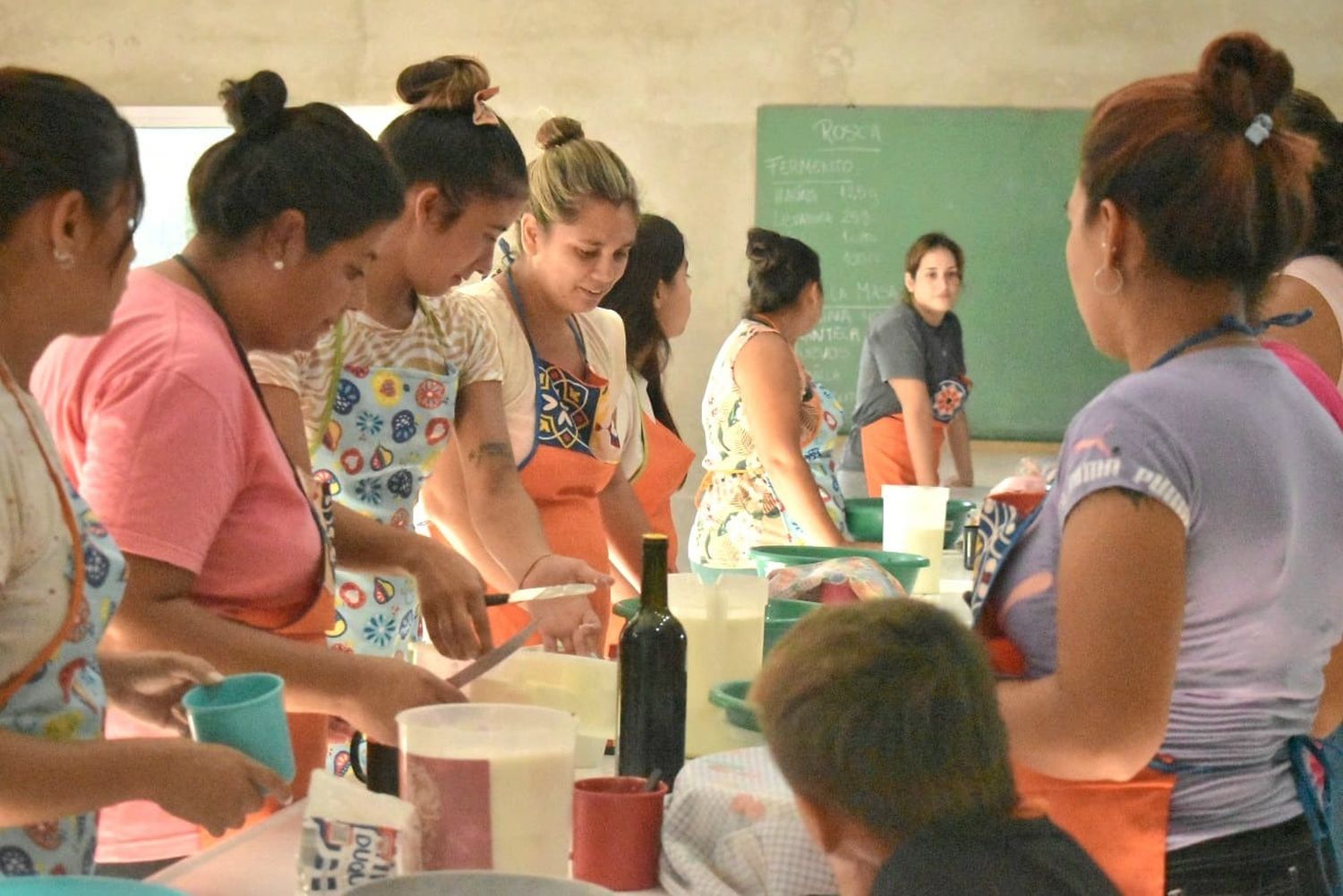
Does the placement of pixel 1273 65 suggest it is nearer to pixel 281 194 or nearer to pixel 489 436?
pixel 281 194

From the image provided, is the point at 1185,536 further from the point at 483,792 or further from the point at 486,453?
the point at 486,453

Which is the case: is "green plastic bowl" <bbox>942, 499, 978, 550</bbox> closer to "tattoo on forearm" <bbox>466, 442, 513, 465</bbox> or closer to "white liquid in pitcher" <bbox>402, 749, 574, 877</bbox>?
"tattoo on forearm" <bbox>466, 442, 513, 465</bbox>

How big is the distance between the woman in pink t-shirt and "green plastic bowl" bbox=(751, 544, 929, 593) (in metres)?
1.08

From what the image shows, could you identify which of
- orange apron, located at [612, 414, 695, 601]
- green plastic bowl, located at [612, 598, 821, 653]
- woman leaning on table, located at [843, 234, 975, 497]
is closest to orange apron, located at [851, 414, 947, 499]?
woman leaning on table, located at [843, 234, 975, 497]

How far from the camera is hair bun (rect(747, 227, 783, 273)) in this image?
12.9 feet

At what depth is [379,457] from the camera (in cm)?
212

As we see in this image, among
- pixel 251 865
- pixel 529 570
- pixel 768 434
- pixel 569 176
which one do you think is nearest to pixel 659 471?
pixel 768 434

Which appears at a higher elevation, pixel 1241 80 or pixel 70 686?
pixel 1241 80

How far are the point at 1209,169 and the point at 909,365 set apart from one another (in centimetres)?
407

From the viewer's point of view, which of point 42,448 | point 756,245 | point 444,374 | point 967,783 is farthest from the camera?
point 756,245

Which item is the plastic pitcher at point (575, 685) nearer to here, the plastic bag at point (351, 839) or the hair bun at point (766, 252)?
the plastic bag at point (351, 839)

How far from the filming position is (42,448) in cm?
122

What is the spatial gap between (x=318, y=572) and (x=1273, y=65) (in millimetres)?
1113

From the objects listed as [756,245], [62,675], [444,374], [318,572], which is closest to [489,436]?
[444,374]
